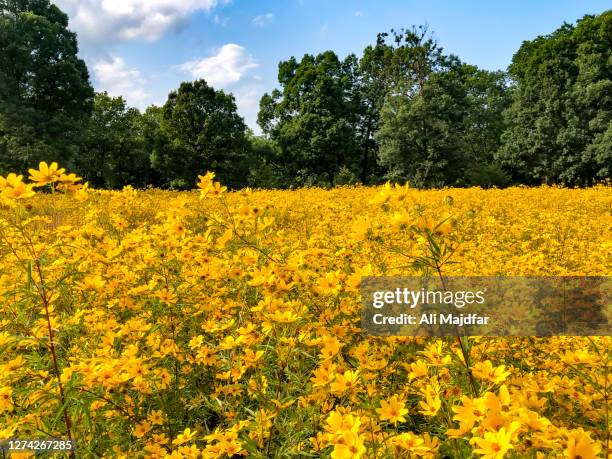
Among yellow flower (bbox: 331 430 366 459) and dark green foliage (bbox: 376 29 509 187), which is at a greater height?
dark green foliage (bbox: 376 29 509 187)

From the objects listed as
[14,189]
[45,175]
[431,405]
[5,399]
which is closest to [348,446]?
A: [431,405]

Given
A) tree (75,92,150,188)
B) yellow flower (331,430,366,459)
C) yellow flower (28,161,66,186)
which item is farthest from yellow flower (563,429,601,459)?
tree (75,92,150,188)

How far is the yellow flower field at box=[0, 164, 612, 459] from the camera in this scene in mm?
1305

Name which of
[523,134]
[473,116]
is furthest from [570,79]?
[473,116]

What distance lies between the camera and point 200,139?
2138 centimetres

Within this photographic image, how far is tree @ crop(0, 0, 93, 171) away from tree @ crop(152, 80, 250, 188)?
3.95m

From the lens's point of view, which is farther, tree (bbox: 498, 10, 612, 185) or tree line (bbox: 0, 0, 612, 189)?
tree (bbox: 498, 10, 612, 185)

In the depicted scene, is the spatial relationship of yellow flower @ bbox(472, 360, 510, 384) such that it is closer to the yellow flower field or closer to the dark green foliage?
the yellow flower field

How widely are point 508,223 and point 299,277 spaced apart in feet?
17.2

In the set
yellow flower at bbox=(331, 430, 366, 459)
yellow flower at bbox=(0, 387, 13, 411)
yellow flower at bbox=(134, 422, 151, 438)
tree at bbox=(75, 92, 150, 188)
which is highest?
tree at bbox=(75, 92, 150, 188)

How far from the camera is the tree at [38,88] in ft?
59.8

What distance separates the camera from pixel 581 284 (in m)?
3.34

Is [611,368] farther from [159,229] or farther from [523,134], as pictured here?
[523,134]

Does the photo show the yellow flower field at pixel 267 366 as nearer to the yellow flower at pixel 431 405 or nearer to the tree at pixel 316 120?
the yellow flower at pixel 431 405
